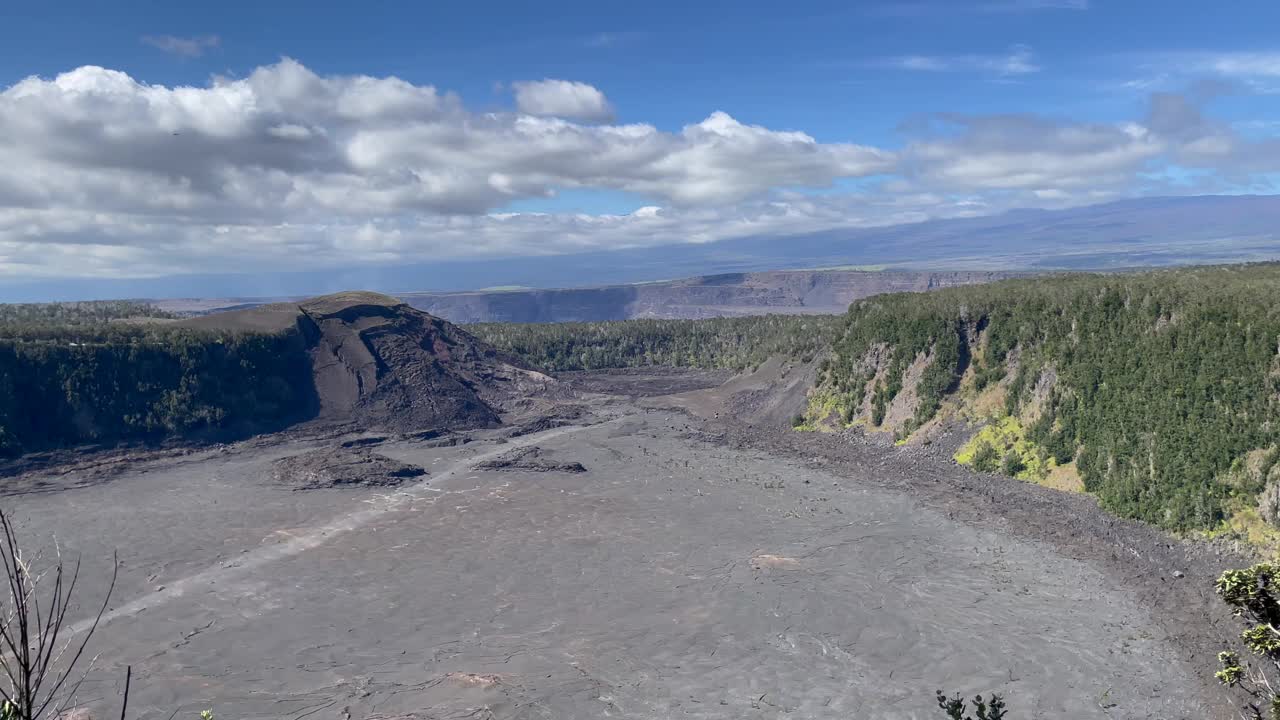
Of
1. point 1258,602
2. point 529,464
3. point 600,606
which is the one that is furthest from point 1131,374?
point 1258,602

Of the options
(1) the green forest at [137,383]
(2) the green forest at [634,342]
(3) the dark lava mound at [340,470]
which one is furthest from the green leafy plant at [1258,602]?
(2) the green forest at [634,342]

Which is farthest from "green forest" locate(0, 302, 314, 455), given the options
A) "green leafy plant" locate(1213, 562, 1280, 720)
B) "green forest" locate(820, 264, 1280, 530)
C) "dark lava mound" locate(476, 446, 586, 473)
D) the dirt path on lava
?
"green leafy plant" locate(1213, 562, 1280, 720)

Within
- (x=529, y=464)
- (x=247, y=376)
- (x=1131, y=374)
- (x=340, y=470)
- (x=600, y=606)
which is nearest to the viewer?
(x=600, y=606)

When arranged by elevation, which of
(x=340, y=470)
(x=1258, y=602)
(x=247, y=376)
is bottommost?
(x=340, y=470)

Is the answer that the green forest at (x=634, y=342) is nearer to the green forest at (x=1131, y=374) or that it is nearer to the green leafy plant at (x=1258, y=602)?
the green forest at (x=1131, y=374)

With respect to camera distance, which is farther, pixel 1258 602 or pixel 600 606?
pixel 600 606

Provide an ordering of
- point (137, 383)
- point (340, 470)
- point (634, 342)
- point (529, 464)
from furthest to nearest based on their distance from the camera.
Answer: point (634, 342) < point (137, 383) < point (529, 464) < point (340, 470)

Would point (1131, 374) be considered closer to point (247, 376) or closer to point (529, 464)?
point (529, 464)

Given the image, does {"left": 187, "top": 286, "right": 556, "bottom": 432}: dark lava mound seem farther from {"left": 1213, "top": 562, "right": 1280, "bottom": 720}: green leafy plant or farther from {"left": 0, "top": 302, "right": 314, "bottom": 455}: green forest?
{"left": 1213, "top": 562, "right": 1280, "bottom": 720}: green leafy plant
